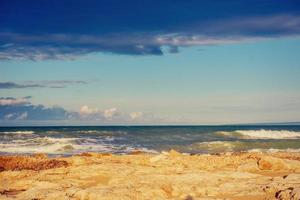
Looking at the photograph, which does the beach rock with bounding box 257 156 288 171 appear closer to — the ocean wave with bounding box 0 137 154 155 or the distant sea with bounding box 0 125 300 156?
the distant sea with bounding box 0 125 300 156

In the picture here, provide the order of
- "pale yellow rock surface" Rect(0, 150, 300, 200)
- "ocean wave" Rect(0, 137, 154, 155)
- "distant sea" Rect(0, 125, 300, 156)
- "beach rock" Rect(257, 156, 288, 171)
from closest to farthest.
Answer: "pale yellow rock surface" Rect(0, 150, 300, 200) < "beach rock" Rect(257, 156, 288, 171) < "ocean wave" Rect(0, 137, 154, 155) < "distant sea" Rect(0, 125, 300, 156)

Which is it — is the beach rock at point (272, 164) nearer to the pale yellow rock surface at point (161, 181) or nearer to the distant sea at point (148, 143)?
the pale yellow rock surface at point (161, 181)

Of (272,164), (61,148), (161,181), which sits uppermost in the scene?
(272,164)

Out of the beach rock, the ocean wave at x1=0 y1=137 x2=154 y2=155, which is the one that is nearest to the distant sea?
the ocean wave at x1=0 y1=137 x2=154 y2=155

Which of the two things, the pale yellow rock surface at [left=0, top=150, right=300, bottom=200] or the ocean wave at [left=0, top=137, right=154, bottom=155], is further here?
the ocean wave at [left=0, top=137, right=154, bottom=155]

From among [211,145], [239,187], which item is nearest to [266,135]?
[211,145]

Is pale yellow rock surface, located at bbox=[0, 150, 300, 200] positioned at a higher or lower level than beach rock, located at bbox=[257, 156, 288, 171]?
lower

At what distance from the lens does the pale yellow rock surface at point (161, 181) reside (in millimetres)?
9680

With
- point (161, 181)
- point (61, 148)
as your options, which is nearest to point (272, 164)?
point (161, 181)

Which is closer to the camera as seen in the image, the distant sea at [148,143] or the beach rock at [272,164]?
the beach rock at [272,164]

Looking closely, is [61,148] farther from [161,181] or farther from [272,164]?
[161,181]

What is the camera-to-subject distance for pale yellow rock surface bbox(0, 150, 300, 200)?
31.8 ft

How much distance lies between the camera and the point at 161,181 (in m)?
10.8

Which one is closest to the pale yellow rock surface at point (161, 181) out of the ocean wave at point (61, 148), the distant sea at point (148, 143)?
the distant sea at point (148, 143)
